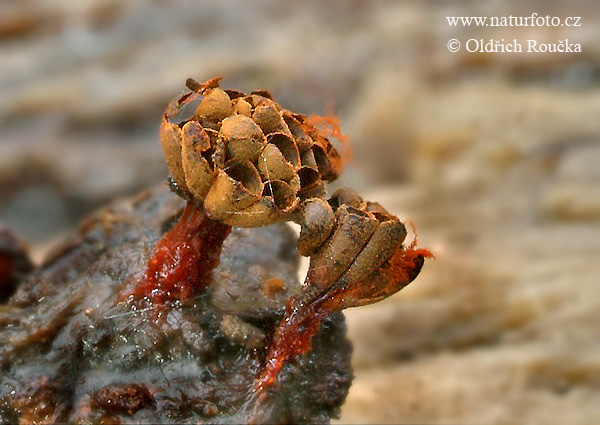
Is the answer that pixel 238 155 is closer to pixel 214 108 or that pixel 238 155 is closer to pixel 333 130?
pixel 214 108

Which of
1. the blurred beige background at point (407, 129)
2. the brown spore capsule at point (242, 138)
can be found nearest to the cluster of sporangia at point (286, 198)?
the brown spore capsule at point (242, 138)

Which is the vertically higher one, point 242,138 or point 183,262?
point 242,138

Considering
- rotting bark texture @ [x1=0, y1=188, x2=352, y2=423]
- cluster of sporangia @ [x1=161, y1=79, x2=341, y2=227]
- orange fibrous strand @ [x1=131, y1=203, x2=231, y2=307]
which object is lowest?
rotting bark texture @ [x1=0, y1=188, x2=352, y2=423]

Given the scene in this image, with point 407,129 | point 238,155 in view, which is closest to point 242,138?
point 238,155

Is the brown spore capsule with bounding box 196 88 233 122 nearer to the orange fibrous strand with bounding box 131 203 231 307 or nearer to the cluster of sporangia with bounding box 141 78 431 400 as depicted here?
the cluster of sporangia with bounding box 141 78 431 400

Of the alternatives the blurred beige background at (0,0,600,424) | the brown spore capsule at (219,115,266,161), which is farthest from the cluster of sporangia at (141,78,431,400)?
the blurred beige background at (0,0,600,424)

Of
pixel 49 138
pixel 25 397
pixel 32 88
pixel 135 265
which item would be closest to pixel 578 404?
pixel 135 265
